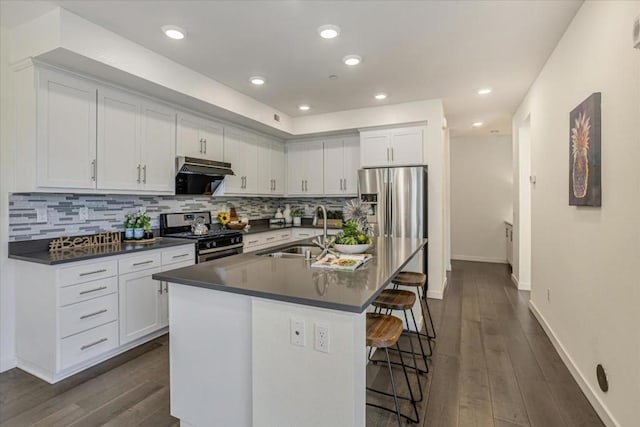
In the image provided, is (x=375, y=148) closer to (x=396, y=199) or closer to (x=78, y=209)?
(x=396, y=199)

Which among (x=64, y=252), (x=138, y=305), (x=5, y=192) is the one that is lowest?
(x=138, y=305)

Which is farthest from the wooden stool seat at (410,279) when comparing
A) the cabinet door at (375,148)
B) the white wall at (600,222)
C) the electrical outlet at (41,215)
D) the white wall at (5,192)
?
the white wall at (5,192)

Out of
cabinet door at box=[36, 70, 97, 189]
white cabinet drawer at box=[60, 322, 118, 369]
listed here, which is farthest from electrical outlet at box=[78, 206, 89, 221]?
white cabinet drawer at box=[60, 322, 118, 369]

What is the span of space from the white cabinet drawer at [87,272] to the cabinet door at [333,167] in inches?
128

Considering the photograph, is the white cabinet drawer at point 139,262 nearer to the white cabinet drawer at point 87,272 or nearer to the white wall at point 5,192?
the white cabinet drawer at point 87,272

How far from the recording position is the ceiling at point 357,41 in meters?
2.29

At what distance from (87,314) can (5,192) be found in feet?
3.71

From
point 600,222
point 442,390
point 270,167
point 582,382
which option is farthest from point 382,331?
point 270,167

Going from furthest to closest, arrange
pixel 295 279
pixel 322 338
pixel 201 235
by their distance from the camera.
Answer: pixel 201 235, pixel 295 279, pixel 322 338

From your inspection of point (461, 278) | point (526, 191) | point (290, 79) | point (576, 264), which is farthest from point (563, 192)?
point (461, 278)

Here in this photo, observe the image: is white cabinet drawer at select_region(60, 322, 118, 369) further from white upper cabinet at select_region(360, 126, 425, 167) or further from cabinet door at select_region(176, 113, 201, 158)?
white upper cabinet at select_region(360, 126, 425, 167)

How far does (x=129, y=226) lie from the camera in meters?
3.25

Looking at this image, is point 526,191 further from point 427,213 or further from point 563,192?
point 563,192

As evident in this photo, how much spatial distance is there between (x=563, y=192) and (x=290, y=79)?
278 cm
